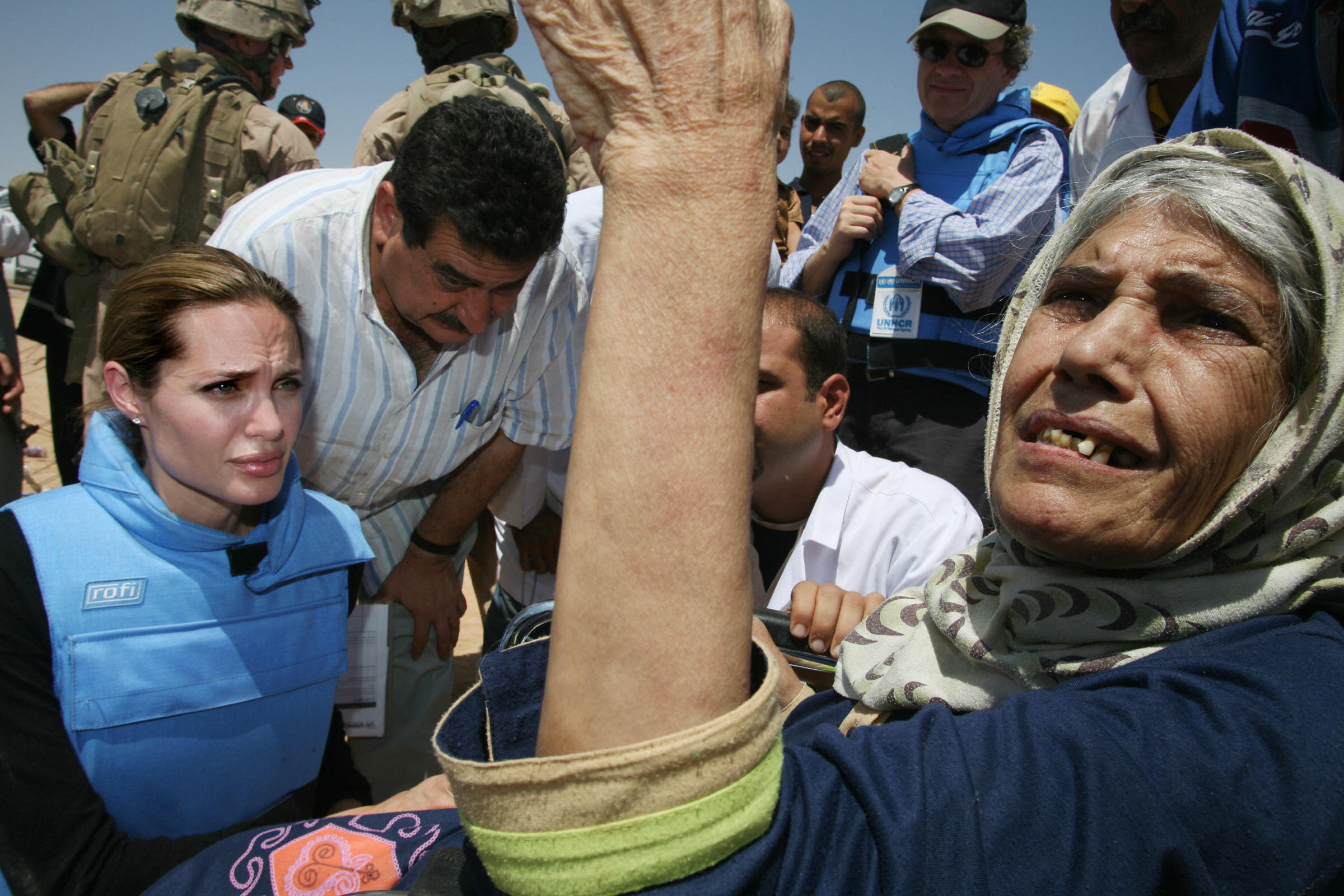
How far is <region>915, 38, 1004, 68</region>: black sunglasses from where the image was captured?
325cm

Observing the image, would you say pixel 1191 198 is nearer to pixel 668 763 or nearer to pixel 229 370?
pixel 668 763

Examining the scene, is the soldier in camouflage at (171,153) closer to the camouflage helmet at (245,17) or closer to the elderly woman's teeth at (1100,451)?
the camouflage helmet at (245,17)

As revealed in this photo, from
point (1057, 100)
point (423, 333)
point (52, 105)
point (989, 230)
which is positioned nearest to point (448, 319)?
point (423, 333)

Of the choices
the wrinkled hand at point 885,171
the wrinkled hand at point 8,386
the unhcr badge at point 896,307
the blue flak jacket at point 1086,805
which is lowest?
the wrinkled hand at point 8,386

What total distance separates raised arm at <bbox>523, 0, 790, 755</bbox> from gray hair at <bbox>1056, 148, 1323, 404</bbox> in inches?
31.1

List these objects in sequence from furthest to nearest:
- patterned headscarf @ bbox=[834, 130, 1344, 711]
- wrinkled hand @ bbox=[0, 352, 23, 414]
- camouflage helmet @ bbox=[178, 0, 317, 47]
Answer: camouflage helmet @ bbox=[178, 0, 317, 47] < wrinkled hand @ bbox=[0, 352, 23, 414] < patterned headscarf @ bbox=[834, 130, 1344, 711]

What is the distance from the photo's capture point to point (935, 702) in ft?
3.76

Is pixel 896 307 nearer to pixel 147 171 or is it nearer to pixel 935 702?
pixel 935 702

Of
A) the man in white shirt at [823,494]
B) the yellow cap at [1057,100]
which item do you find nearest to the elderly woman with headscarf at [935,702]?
the man in white shirt at [823,494]

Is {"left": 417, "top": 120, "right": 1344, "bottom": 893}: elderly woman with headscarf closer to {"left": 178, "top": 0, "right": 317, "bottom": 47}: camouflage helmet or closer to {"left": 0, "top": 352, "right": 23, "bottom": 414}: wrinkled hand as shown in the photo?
{"left": 0, "top": 352, "right": 23, "bottom": 414}: wrinkled hand

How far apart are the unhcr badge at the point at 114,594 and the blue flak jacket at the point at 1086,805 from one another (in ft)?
4.84

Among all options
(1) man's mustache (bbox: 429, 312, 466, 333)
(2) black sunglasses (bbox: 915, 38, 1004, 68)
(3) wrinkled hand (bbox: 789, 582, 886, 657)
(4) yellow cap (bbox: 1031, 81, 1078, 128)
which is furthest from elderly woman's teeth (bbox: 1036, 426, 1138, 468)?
(4) yellow cap (bbox: 1031, 81, 1078, 128)

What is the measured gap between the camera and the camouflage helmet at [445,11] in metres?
3.90

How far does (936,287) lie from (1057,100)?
4.29 m
